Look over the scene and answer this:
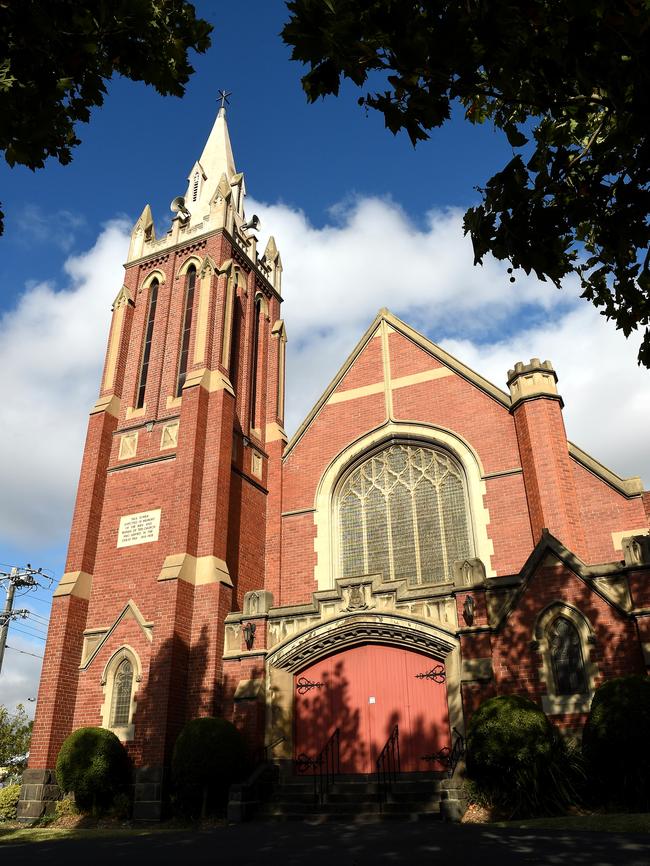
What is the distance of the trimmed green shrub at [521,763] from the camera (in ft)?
37.1

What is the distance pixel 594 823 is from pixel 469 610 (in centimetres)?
496

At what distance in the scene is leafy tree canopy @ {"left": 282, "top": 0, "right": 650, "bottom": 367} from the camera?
5.09 meters

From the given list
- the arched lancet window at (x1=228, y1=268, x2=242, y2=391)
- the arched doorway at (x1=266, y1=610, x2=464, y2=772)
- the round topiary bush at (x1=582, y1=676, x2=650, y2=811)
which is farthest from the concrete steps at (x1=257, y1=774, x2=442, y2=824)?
the arched lancet window at (x1=228, y1=268, x2=242, y2=391)

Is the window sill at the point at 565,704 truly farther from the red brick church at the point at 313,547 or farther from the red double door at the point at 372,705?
the red double door at the point at 372,705

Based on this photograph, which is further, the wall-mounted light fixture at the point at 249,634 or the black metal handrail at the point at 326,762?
the wall-mounted light fixture at the point at 249,634

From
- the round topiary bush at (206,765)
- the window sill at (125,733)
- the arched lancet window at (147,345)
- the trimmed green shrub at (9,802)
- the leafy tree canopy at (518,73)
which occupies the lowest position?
the trimmed green shrub at (9,802)

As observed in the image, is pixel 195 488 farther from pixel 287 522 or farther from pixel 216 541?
pixel 287 522

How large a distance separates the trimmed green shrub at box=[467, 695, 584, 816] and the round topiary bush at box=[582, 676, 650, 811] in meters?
0.49

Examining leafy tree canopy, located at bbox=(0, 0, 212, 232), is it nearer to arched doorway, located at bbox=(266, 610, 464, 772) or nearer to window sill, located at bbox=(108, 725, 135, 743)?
arched doorway, located at bbox=(266, 610, 464, 772)

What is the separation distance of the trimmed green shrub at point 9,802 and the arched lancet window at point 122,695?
105 inches

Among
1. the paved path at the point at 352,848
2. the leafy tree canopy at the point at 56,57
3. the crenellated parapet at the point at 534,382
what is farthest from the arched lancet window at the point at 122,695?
the leafy tree canopy at the point at 56,57

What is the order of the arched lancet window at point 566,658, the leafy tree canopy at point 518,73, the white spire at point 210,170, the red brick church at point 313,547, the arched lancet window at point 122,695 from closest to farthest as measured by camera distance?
the leafy tree canopy at point 518,73, the arched lancet window at point 566,658, the red brick church at point 313,547, the arched lancet window at point 122,695, the white spire at point 210,170

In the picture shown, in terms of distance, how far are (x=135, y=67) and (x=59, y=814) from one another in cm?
1532

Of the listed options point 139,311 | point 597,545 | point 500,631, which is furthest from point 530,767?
point 139,311
